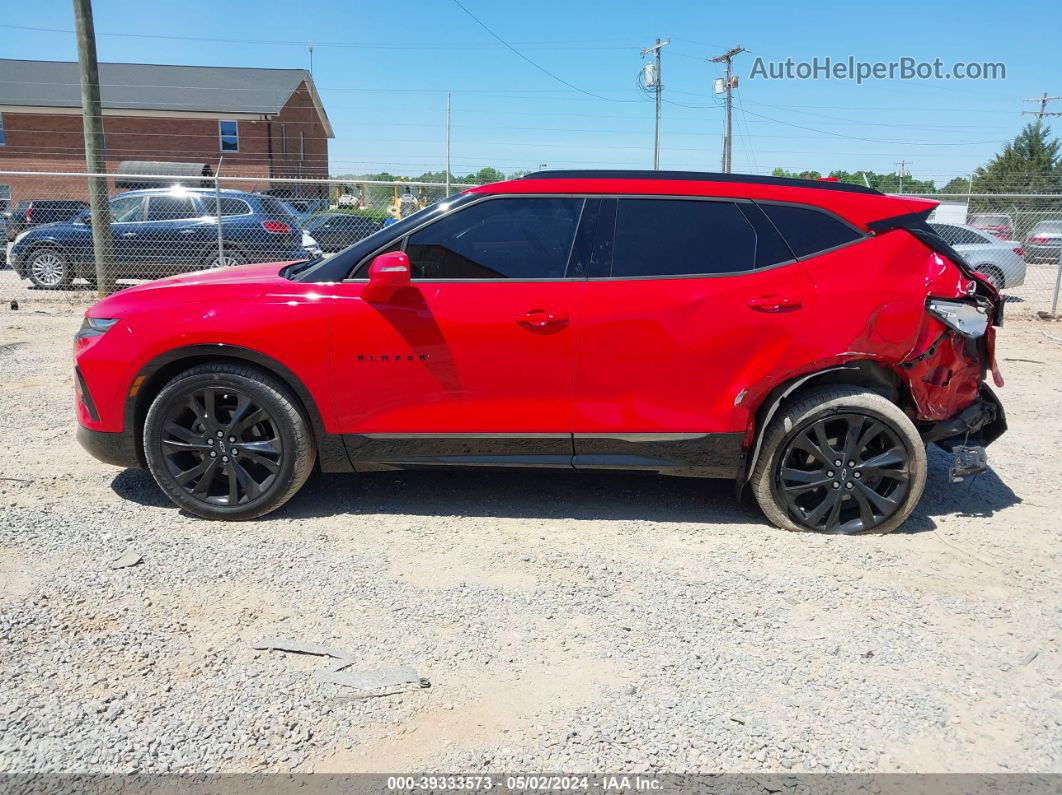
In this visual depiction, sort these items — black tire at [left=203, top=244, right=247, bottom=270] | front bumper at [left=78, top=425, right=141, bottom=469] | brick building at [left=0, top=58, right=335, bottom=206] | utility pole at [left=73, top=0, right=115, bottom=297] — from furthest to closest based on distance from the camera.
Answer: brick building at [left=0, top=58, right=335, bottom=206]
black tire at [left=203, top=244, right=247, bottom=270]
utility pole at [left=73, top=0, right=115, bottom=297]
front bumper at [left=78, top=425, right=141, bottom=469]

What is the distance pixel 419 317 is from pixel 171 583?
1.65 m

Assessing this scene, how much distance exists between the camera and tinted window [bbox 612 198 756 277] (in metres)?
4.10

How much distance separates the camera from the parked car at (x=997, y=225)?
15.2 meters

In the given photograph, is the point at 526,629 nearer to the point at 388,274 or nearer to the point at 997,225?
the point at 388,274

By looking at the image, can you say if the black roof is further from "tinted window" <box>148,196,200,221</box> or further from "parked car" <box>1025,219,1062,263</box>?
"parked car" <box>1025,219,1062,263</box>

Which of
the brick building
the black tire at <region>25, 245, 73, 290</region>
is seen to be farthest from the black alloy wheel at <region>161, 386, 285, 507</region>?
the brick building

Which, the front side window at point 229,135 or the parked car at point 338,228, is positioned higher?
the front side window at point 229,135

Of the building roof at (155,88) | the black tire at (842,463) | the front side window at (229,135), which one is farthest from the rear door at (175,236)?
the front side window at (229,135)

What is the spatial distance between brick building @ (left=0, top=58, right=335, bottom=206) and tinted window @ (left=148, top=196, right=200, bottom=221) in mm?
21011

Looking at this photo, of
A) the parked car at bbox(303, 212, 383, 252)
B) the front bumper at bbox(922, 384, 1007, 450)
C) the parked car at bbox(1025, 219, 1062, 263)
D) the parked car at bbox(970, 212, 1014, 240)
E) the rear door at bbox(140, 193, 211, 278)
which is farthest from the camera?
the parked car at bbox(1025, 219, 1062, 263)

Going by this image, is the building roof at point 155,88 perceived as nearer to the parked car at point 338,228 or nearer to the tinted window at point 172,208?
the parked car at point 338,228

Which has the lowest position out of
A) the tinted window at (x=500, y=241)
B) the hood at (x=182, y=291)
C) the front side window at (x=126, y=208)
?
the hood at (x=182, y=291)

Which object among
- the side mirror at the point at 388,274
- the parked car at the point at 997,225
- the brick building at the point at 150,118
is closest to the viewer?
the side mirror at the point at 388,274

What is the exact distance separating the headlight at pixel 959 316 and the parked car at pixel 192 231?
38.0 feet
